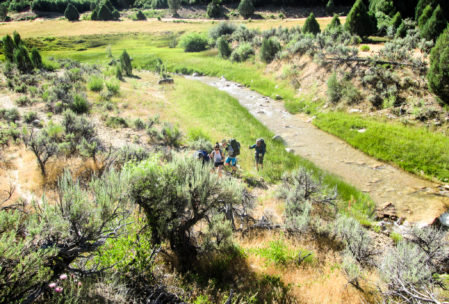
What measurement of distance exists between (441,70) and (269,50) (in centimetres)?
1981

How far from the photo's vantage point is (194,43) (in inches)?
1791

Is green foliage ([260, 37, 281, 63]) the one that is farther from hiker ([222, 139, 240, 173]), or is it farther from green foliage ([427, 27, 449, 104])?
hiker ([222, 139, 240, 173])

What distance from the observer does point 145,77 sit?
31.6 m

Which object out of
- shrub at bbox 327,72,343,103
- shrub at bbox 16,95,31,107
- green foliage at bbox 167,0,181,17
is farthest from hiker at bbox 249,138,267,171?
green foliage at bbox 167,0,181,17

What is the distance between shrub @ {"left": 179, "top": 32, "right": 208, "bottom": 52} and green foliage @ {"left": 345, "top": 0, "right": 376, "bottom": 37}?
89.3 feet

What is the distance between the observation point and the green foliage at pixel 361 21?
84.6ft

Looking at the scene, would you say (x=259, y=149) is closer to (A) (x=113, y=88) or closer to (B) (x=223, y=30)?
(A) (x=113, y=88)

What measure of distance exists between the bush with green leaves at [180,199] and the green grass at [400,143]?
441 inches

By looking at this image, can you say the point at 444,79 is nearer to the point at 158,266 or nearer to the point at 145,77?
the point at 158,266

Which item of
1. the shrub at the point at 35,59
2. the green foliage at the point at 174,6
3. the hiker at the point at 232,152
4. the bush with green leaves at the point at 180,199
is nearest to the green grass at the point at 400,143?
the hiker at the point at 232,152

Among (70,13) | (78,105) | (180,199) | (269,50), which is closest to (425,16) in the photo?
(269,50)

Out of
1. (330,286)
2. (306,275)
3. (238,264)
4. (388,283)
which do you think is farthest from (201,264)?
(388,283)

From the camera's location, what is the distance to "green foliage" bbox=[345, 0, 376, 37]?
25797 mm

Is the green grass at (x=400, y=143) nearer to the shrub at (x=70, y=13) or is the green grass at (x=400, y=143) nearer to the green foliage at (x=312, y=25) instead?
the green foliage at (x=312, y=25)
